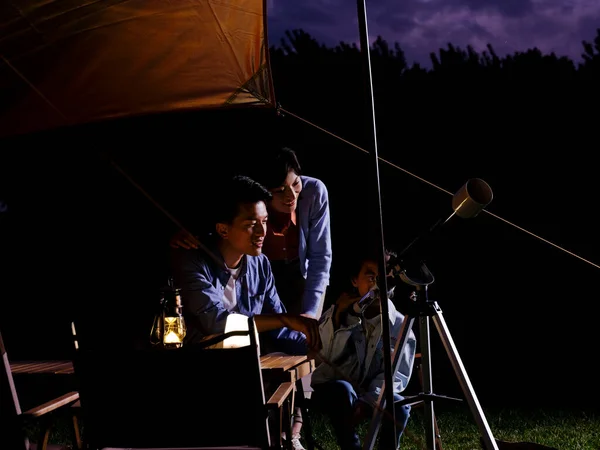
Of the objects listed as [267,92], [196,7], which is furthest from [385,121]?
[196,7]

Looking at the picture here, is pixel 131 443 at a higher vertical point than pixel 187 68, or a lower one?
lower

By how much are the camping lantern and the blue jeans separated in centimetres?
81

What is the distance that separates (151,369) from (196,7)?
176cm

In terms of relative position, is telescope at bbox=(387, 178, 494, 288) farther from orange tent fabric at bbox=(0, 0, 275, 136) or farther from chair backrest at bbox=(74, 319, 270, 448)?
orange tent fabric at bbox=(0, 0, 275, 136)

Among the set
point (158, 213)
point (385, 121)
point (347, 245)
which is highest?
point (385, 121)

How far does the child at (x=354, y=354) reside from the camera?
10.6ft

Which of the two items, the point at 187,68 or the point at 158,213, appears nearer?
the point at 187,68

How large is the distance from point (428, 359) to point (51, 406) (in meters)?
1.25

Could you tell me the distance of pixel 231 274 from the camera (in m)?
3.25

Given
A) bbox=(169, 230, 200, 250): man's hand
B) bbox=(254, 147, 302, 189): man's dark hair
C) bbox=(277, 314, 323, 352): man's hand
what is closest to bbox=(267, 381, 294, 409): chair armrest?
bbox=(277, 314, 323, 352): man's hand

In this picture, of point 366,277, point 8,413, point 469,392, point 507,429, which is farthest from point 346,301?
point 507,429

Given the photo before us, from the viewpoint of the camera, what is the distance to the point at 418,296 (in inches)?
103

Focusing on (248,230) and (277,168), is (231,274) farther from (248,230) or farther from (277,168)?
(277,168)

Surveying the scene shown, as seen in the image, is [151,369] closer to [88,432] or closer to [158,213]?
[88,432]
